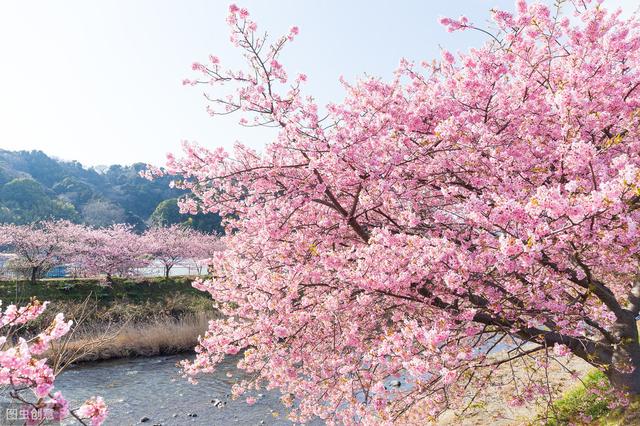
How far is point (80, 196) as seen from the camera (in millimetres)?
76000

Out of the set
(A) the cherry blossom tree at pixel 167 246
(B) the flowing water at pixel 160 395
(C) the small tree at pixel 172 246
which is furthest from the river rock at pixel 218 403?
(A) the cherry blossom tree at pixel 167 246

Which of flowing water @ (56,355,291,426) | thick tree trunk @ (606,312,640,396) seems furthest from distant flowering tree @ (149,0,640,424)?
flowing water @ (56,355,291,426)

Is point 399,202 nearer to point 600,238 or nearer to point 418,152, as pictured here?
point 418,152

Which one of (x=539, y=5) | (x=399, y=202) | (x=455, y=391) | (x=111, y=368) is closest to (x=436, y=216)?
(x=399, y=202)

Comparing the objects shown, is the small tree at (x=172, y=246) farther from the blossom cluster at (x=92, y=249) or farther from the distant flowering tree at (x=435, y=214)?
the distant flowering tree at (x=435, y=214)

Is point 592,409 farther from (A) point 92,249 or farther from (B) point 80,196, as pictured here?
(B) point 80,196

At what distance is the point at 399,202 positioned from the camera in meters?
6.51

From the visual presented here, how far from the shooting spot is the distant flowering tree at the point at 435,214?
512cm

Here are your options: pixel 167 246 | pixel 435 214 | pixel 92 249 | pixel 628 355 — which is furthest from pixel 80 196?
pixel 628 355

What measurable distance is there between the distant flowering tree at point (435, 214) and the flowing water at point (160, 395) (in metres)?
7.14

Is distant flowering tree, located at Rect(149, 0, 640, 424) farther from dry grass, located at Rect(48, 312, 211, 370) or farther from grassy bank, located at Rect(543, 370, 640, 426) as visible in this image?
dry grass, located at Rect(48, 312, 211, 370)

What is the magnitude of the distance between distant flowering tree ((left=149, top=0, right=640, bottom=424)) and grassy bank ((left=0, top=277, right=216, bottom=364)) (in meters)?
12.1

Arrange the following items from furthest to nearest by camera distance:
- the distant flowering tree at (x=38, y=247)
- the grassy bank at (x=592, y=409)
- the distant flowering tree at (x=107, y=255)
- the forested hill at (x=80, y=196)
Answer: the forested hill at (x=80, y=196)
the distant flowering tree at (x=107, y=255)
the distant flowering tree at (x=38, y=247)
the grassy bank at (x=592, y=409)

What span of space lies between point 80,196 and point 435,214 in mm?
81457
